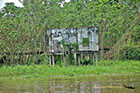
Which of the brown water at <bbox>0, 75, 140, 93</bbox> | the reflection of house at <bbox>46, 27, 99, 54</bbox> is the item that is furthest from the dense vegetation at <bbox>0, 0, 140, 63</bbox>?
the brown water at <bbox>0, 75, 140, 93</bbox>

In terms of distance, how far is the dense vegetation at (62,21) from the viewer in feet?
71.8

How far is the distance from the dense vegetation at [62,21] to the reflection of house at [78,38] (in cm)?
→ 295

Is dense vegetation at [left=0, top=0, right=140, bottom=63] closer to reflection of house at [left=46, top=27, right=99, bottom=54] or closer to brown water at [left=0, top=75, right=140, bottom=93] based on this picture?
A: reflection of house at [left=46, top=27, right=99, bottom=54]

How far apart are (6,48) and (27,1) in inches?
173

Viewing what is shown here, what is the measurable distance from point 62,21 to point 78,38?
4.41 meters

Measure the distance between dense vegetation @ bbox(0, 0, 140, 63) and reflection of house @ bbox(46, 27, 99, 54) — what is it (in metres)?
2.95

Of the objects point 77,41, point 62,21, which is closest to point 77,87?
point 77,41

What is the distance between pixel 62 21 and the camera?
24.0 meters

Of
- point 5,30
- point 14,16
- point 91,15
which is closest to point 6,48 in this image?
point 5,30

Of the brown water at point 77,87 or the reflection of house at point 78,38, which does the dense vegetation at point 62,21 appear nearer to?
the reflection of house at point 78,38

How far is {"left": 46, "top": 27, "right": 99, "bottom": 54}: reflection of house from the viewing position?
20000 mm

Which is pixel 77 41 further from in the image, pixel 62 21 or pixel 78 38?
pixel 62 21

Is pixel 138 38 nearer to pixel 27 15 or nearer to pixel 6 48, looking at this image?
pixel 27 15

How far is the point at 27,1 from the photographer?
2341 cm
